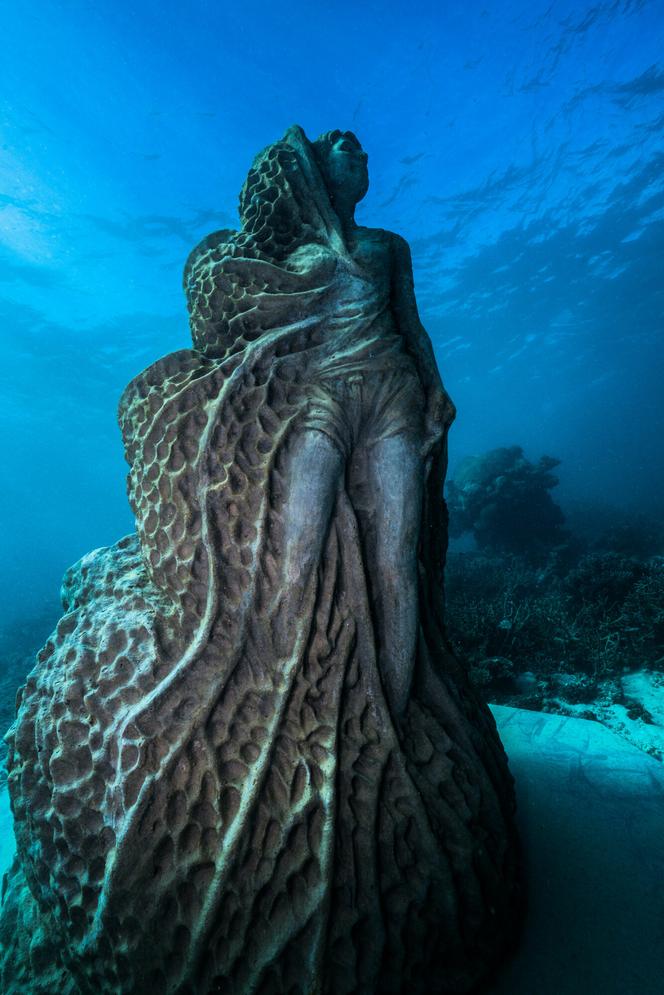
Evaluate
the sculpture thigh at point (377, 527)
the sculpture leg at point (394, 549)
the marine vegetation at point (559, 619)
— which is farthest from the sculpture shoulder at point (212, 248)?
the marine vegetation at point (559, 619)

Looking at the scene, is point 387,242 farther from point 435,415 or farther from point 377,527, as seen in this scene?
point 377,527

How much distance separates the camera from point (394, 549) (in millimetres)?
1808

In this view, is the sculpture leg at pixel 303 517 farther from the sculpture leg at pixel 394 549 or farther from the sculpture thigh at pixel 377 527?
the sculpture leg at pixel 394 549

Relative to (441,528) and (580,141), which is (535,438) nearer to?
(580,141)

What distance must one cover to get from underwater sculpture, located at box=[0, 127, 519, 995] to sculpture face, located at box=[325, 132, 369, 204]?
0.80 metres

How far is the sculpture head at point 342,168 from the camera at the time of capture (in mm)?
2520

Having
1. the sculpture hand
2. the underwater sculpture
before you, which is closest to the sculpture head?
the underwater sculpture

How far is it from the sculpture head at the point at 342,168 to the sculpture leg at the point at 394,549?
1.75m

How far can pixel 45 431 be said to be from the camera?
49188mm

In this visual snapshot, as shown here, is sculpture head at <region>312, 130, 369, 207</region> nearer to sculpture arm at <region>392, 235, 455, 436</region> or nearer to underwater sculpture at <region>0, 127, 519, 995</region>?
sculpture arm at <region>392, 235, 455, 436</region>

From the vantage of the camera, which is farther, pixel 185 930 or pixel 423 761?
pixel 423 761

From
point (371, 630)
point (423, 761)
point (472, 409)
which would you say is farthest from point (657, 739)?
point (472, 409)

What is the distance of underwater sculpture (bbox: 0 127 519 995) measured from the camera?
5.08 ft

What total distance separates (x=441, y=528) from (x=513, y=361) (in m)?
52.3
